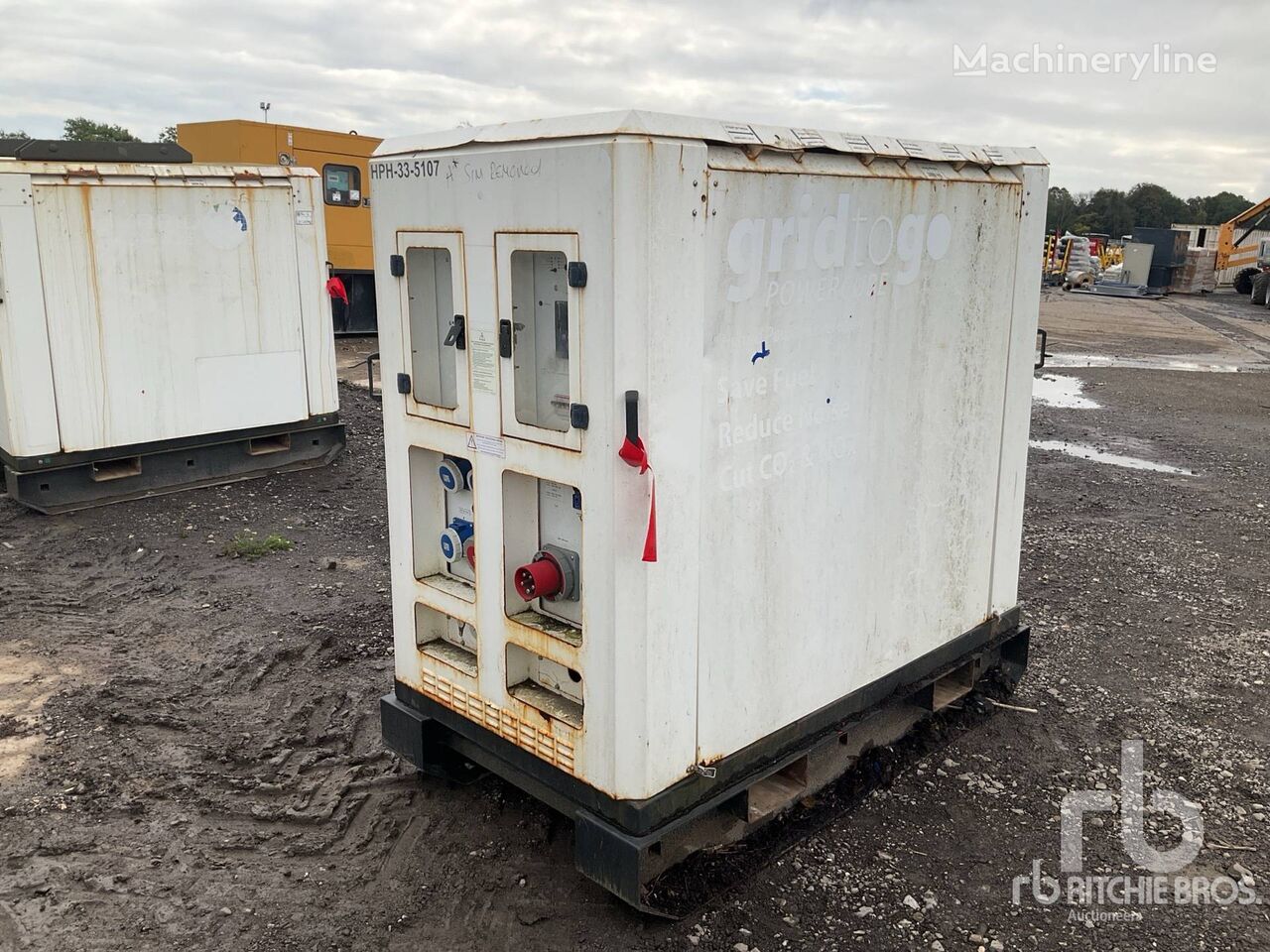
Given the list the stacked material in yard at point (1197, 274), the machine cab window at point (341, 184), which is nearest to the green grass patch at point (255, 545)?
the machine cab window at point (341, 184)

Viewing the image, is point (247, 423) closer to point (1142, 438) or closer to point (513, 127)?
point (513, 127)

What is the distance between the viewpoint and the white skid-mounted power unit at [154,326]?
6.61 meters

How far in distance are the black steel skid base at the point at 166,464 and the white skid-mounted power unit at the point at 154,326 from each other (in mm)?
11

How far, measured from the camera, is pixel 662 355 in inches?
109

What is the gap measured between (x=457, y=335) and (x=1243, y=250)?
1289 inches

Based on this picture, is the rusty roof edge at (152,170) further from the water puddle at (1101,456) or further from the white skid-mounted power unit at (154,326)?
the water puddle at (1101,456)

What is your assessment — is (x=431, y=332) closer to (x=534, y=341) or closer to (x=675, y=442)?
(x=534, y=341)

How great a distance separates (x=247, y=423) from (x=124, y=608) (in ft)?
7.91

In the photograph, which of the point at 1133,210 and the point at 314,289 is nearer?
the point at 314,289

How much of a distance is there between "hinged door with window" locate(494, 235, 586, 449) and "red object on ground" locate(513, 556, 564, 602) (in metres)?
Answer: 0.39

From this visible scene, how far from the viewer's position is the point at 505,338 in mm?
3064

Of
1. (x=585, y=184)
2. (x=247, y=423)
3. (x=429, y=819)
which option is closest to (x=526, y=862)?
(x=429, y=819)

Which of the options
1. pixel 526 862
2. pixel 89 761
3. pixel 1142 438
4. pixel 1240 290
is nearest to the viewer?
pixel 526 862

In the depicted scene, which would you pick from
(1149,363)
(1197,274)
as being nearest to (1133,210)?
(1197,274)
